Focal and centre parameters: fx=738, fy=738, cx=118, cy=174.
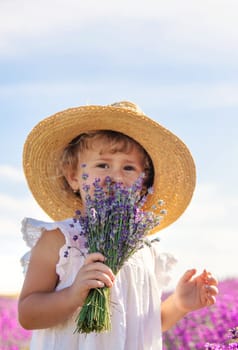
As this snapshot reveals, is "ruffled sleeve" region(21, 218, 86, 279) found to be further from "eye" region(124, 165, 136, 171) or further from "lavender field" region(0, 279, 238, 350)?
"lavender field" region(0, 279, 238, 350)

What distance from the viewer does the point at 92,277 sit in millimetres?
3324

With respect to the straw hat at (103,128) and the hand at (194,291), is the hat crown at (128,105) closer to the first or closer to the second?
the straw hat at (103,128)

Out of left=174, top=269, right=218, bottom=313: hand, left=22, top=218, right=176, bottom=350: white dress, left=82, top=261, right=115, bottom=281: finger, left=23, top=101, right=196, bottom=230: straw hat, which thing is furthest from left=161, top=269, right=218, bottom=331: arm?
left=82, top=261, right=115, bottom=281: finger

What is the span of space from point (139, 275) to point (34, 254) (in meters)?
0.61

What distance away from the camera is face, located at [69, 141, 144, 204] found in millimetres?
3822

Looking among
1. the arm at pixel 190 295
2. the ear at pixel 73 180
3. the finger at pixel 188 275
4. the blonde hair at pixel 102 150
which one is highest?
the blonde hair at pixel 102 150

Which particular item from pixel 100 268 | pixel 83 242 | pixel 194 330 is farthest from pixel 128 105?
pixel 194 330

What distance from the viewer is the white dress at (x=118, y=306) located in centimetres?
369

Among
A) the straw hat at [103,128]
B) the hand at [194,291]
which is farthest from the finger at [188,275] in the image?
the straw hat at [103,128]

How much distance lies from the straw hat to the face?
5.4 inches

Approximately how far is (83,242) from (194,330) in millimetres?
3274

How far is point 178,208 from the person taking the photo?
177 inches

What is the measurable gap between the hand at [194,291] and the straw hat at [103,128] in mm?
519

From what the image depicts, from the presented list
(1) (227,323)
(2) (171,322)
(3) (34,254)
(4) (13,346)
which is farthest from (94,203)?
(4) (13,346)
